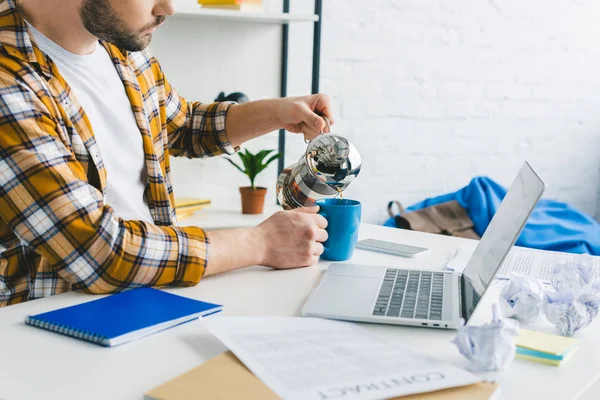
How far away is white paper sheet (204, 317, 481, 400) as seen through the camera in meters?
0.69

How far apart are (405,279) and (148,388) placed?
1.66 ft

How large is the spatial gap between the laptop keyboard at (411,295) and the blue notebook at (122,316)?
23 centimetres

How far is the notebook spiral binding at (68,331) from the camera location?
32.3 inches

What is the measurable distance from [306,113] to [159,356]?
0.72 metres

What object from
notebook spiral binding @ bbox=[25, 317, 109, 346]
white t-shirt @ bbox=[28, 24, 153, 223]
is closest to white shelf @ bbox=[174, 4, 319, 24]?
white t-shirt @ bbox=[28, 24, 153, 223]

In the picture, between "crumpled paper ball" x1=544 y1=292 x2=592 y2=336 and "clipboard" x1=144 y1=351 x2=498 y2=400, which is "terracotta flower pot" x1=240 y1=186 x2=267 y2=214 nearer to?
"crumpled paper ball" x1=544 y1=292 x2=592 y2=336

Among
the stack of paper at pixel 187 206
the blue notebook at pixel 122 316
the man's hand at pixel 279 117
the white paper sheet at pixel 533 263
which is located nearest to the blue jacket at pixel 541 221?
the stack of paper at pixel 187 206

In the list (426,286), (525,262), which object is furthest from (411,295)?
(525,262)

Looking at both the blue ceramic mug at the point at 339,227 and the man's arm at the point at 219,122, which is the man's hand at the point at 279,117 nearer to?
the man's arm at the point at 219,122

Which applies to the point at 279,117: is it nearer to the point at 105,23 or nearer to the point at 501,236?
the point at 105,23

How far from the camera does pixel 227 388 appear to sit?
0.69 m

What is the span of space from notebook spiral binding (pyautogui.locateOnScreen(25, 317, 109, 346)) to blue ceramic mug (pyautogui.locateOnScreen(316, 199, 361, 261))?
50cm

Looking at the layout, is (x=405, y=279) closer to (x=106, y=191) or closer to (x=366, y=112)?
(x=106, y=191)

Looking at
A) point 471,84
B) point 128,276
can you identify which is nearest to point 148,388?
point 128,276
